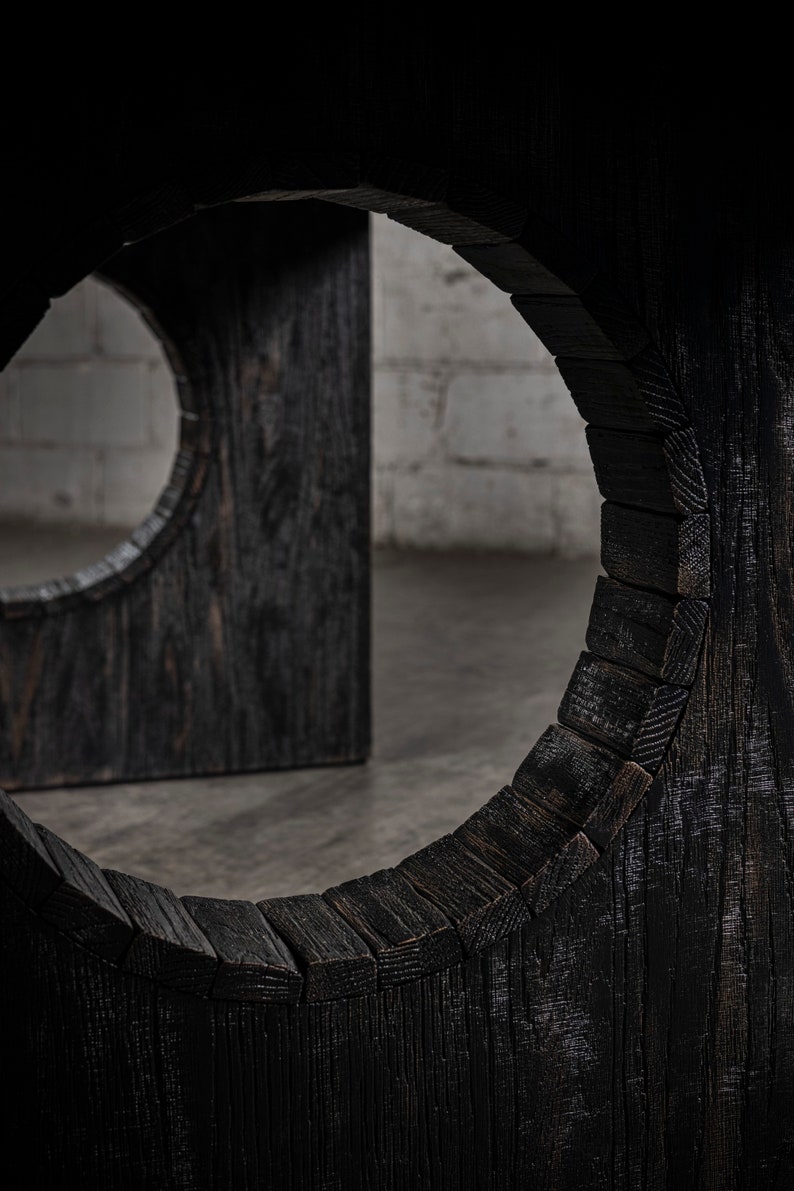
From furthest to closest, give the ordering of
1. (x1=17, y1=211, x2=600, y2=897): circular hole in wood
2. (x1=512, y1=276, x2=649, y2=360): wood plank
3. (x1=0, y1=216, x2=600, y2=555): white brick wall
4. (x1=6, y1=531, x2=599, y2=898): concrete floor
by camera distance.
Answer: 1. (x1=0, y1=216, x2=600, y2=555): white brick wall
2. (x1=17, y1=211, x2=600, y2=897): circular hole in wood
3. (x1=6, y1=531, x2=599, y2=898): concrete floor
4. (x1=512, y1=276, x2=649, y2=360): wood plank

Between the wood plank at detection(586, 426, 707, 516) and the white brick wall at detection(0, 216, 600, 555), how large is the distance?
20.6 feet

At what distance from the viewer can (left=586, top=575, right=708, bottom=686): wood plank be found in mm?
1656

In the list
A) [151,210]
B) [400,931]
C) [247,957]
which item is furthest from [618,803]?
[151,210]

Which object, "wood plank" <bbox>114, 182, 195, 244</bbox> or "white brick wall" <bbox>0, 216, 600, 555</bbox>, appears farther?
"white brick wall" <bbox>0, 216, 600, 555</bbox>

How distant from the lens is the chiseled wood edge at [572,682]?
1.44 metres

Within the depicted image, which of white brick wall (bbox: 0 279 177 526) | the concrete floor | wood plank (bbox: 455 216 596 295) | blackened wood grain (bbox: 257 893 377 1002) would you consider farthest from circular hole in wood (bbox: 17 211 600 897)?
wood plank (bbox: 455 216 596 295)

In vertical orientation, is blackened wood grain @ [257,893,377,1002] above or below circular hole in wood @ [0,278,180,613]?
below

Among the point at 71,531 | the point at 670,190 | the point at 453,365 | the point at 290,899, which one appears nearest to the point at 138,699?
the point at 290,899

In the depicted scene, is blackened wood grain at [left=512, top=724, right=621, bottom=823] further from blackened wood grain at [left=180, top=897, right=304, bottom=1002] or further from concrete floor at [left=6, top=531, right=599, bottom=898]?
concrete floor at [left=6, top=531, right=599, bottom=898]

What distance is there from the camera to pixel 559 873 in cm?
162

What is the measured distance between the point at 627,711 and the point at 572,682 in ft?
0.40

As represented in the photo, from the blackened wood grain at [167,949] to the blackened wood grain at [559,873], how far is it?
14.5 inches

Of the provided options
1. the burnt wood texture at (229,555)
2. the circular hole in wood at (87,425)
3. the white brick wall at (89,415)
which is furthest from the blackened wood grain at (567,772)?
the white brick wall at (89,415)

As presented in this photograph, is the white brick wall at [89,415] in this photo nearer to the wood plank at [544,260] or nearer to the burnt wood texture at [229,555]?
the burnt wood texture at [229,555]
